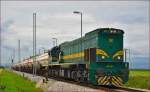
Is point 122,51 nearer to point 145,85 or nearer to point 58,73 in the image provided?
point 145,85

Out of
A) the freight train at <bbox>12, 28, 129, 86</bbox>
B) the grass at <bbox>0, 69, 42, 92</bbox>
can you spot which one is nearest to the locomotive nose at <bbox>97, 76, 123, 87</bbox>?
the freight train at <bbox>12, 28, 129, 86</bbox>

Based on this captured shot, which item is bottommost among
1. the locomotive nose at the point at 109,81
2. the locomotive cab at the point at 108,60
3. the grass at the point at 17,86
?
the grass at the point at 17,86

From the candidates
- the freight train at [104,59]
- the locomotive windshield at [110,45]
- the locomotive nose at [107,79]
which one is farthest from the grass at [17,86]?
the locomotive windshield at [110,45]

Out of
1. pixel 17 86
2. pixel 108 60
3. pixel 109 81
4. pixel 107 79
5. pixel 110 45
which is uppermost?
pixel 110 45

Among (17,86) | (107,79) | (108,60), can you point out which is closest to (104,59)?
(108,60)

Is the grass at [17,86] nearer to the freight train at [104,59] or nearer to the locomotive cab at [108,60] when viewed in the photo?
the freight train at [104,59]

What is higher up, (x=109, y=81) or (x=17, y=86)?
(x=109, y=81)

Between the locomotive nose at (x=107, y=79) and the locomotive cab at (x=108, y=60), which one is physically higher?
the locomotive cab at (x=108, y=60)

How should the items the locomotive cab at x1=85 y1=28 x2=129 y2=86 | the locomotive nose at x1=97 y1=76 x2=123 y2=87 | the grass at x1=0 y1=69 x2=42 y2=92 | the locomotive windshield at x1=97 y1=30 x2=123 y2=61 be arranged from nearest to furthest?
the grass at x1=0 y1=69 x2=42 y2=92 → the locomotive nose at x1=97 y1=76 x2=123 y2=87 → the locomotive cab at x1=85 y1=28 x2=129 y2=86 → the locomotive windshield at x1=97 y1=30 x2=123 y2=61

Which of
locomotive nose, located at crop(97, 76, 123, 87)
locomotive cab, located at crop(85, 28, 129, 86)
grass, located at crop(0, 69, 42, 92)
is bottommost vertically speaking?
grass, located at crop(0, 69, 42, 92)

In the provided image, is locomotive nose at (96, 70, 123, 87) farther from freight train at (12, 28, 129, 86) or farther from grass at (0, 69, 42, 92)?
grass at (0, 69, 42, 92)

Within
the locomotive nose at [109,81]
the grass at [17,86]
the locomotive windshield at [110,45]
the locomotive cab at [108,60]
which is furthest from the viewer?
the locomotive windshield at [110,45]

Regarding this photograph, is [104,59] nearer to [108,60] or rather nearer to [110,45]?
[108,60]

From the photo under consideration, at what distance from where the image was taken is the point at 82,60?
124ft
